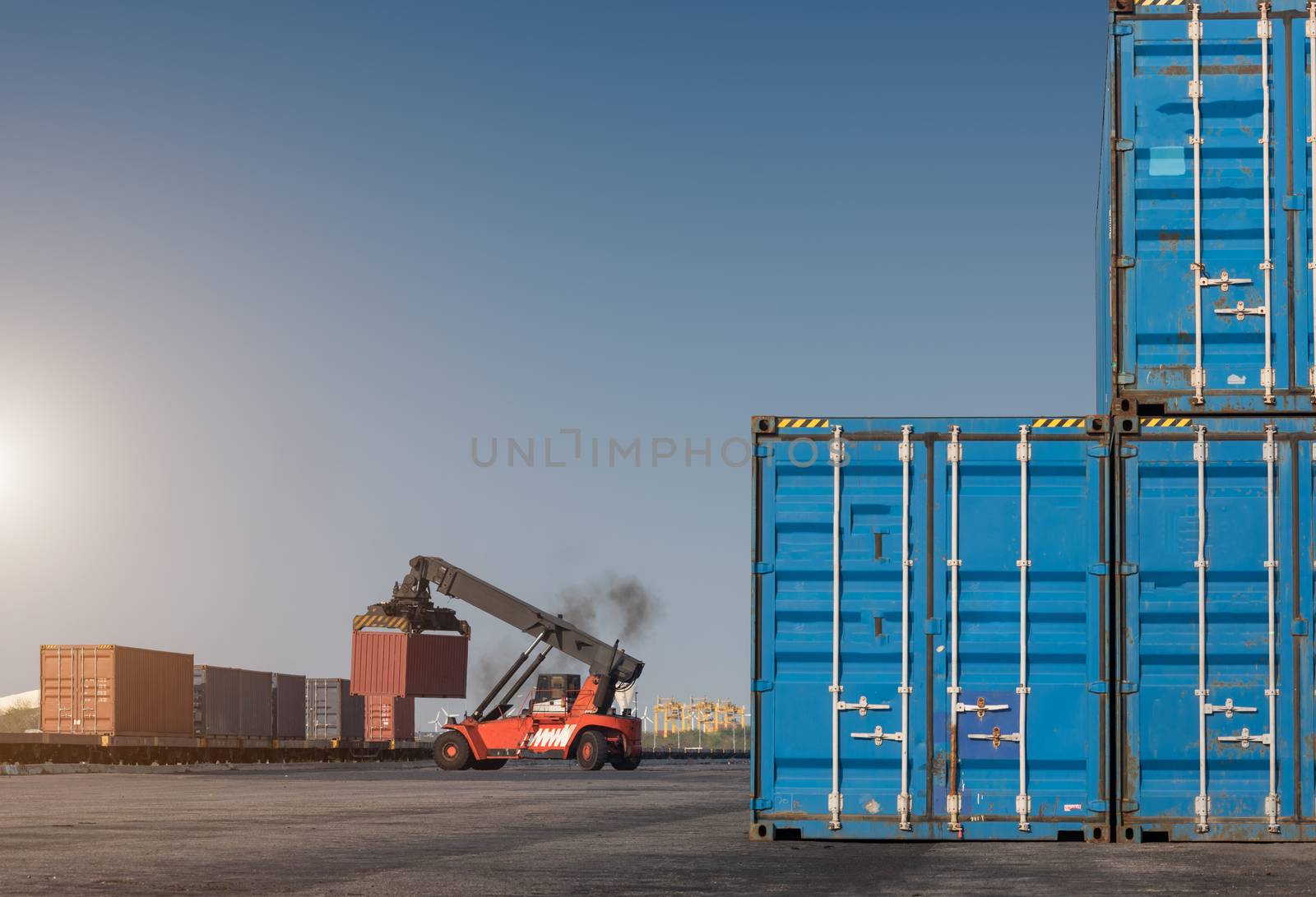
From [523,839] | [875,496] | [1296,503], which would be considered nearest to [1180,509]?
[1296,503]

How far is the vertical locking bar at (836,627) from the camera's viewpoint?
43.9ft

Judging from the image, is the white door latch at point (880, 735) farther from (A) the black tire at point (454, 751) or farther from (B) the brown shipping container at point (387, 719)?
(B) the brown shipping container at point (387, 719)

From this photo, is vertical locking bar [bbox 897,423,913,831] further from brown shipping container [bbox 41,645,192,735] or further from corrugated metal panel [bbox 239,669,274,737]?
corrugated metal panel [bbox 239,669,274,737]

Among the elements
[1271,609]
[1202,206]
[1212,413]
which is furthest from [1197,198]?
[1271,609]

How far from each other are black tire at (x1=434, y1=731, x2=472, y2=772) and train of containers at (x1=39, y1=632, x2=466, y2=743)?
989cm

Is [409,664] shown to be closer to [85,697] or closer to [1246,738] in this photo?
[85,697]

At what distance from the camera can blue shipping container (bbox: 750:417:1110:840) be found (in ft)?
43.6

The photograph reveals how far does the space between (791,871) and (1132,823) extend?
3.65 meters

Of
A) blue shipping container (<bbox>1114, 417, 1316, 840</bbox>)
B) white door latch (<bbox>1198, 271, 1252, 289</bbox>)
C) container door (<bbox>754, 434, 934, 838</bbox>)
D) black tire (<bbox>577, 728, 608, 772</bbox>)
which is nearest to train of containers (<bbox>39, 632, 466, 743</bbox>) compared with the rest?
black tire (<bbox>577, 728, 608, 772</bbox>)

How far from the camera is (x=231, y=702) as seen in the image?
174 ft

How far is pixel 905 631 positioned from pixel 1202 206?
15.4 feet

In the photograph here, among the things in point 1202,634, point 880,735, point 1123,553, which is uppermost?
point 1123,553

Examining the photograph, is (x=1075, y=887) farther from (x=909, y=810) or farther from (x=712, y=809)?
(x=712, y=809)

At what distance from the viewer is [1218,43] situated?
46.0 ft
